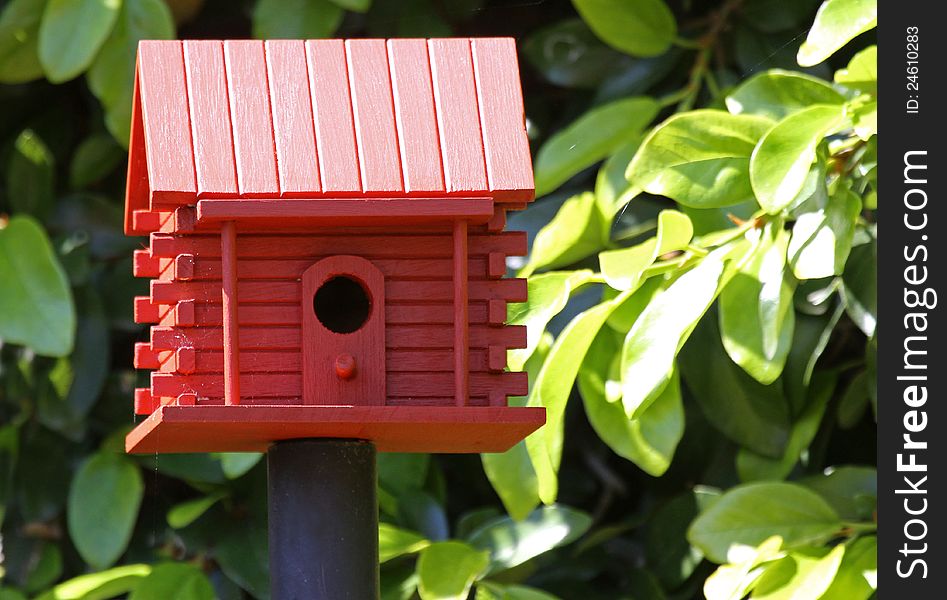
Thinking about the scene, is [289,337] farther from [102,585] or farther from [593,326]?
[102,585]

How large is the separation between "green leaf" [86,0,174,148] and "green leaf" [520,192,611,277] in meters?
0.48

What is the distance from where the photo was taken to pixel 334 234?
0.91 m

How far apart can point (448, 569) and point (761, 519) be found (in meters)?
0.29

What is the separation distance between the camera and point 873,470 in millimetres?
1325

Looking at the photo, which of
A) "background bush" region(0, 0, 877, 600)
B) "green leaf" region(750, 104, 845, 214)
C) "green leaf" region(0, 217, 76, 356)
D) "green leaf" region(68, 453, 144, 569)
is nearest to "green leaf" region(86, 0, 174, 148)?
"background bush" region(0, 0, 877, 600)

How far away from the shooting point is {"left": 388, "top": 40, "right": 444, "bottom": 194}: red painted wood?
2.93 feet

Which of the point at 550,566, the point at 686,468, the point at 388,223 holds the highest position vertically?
the point at 388,223

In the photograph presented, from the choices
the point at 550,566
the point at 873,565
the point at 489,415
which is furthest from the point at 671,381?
the point at 550,566

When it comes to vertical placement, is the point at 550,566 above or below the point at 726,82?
below

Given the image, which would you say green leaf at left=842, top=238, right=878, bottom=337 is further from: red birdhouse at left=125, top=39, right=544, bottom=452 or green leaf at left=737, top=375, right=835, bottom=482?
red birdhouse at left=125, top=39, right=544, bottom=452

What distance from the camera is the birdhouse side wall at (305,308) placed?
895mm

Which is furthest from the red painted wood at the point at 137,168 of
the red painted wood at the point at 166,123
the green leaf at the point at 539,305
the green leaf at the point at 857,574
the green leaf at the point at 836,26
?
the green leaf at the point at 857,574
